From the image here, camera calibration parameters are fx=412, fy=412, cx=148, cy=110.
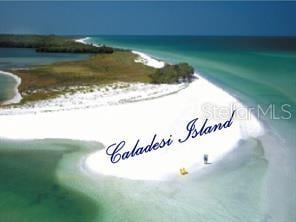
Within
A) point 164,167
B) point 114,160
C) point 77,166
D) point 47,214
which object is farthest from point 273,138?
point 47,214

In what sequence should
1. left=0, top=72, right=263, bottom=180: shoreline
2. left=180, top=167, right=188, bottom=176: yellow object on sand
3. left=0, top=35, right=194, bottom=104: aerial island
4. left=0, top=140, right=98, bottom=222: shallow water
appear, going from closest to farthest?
1. left=0, top=140, right=98, bottom=222: shallow water
2. left=180, top=167, right=188, bottom=176: yellow object on sand
3. left=0, top=72, right=263, bottom=180: shoreline
4. left=0, top=35, right=194, bottom=104: aerial island

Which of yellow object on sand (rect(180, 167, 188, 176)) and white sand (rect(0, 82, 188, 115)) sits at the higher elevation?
yellow object on sand (rect(180, 167, 188, 176))

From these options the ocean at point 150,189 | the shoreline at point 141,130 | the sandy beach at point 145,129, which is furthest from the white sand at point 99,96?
the ocean at point 150,189

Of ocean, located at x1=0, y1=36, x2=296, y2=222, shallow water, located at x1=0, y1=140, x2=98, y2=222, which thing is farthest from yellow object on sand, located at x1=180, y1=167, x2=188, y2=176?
shallow water, located at x1=0, y1=140, x2=98, y2=222

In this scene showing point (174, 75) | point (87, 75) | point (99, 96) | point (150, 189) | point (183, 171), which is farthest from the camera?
point (87, 75)

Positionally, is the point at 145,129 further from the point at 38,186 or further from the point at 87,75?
the point at 87,75

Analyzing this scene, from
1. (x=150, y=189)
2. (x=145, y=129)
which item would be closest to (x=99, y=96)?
(x=145, y=129)

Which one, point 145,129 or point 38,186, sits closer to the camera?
point 38,186

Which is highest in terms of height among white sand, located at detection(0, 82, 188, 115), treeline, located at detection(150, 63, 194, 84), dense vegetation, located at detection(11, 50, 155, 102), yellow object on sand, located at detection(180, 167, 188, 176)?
yellow object on sand, located at detection(180, 167, 188, 176)

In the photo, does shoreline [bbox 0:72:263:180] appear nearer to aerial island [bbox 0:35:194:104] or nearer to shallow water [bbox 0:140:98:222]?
shallow water [bbox 0:140:98:222]
